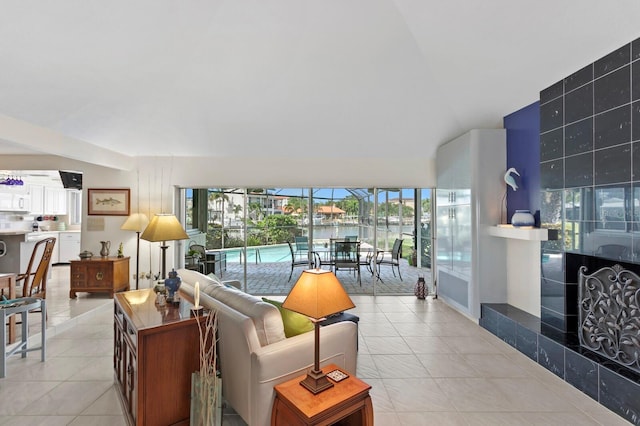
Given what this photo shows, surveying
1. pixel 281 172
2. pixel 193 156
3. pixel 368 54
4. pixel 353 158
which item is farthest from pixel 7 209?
pixel 368 54

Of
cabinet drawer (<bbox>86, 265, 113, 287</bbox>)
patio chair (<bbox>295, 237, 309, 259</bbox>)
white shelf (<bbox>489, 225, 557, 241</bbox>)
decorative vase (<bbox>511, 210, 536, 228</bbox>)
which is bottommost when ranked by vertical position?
cabinet drawer (<bbox>86, 265, 113, 287</bbox>)

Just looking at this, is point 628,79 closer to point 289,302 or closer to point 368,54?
point 368,54

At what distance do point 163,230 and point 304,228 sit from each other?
323 cm

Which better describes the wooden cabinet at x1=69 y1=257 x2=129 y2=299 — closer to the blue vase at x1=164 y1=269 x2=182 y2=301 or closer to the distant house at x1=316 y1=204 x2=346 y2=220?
the blue vase at x1=164 y1=269 x2=182 y2=301

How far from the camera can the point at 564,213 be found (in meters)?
3.14

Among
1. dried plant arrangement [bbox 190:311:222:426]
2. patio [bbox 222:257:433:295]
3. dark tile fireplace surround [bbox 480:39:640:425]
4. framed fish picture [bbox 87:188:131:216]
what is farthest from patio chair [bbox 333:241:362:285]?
dried plant arrangement [bbox 190:311:222:426]

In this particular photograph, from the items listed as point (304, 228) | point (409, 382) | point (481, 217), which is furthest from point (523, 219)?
point (304, 228)

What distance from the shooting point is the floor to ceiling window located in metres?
5.98

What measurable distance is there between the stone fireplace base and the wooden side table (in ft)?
6.24

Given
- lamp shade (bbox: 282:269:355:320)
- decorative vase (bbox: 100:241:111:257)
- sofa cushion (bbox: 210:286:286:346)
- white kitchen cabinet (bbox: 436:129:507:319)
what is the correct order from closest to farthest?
lamp shade (bbox: 282:269:355:320) → sofa cushion (bbox: 210:286:286:346) → white kitchen cabinet (bbox: 436:129:507:319) → decorative vase (bbox: 100:241:111:257)

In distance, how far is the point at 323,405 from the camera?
1.73 metres

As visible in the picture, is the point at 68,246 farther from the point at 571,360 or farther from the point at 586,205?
the point at 586,205

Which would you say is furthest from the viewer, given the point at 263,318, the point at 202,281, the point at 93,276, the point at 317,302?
the point at 93,276

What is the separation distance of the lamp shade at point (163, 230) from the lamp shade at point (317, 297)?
1.64 metres
